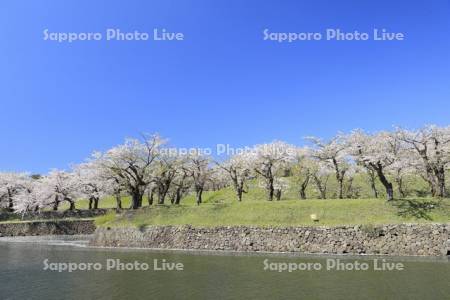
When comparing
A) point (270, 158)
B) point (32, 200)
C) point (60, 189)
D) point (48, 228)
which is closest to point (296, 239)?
point (270, 158)

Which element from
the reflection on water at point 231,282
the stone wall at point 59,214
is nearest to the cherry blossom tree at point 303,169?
the reflection on water at point 231,282

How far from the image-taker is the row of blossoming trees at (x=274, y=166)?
148 feet

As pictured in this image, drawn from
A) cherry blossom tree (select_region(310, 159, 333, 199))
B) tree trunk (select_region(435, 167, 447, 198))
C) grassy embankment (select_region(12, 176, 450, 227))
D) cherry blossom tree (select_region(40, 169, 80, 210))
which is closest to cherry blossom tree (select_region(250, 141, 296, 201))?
cherry blossom tree (select_region(310, 159, 333, 199))

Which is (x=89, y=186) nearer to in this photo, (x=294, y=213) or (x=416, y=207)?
(x=294, y=213)

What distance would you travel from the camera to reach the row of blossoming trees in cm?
4506

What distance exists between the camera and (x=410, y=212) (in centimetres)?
3700

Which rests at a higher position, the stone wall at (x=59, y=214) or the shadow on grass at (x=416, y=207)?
the shadow on grass at (x=416, y=207)

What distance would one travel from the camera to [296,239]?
37781 millimetres

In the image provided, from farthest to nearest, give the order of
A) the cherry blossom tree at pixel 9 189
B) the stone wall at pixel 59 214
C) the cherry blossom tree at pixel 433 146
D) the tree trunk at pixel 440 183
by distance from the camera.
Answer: the cherry blossom tree at pixel 9 189 → the stone wall at pixel 59 214 → the cherry blossom tree at pixel 433 146 → the tree trunk at pixel 440 183

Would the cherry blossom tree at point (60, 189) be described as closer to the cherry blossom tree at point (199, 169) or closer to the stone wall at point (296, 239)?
the cherry blossom tree at point (199, 169)

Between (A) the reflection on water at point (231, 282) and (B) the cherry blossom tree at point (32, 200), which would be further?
(B) the cherry blossom tree at point (32, 200)

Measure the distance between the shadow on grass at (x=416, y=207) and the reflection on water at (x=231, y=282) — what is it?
6.51 m

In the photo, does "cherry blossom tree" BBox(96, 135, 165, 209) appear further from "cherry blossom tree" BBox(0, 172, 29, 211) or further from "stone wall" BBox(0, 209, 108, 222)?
"cherry blossom tree" BBox(0, 172, 29, 211)

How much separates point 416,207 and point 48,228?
2188 inches
